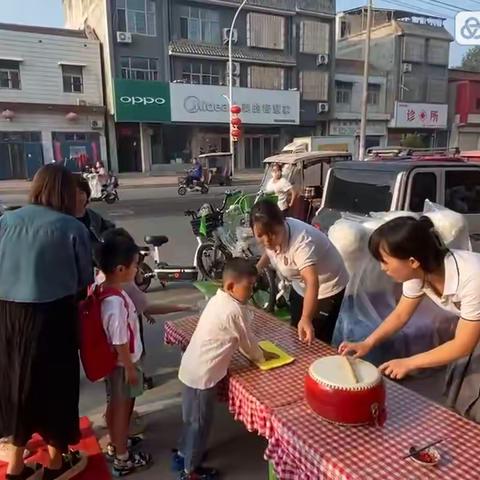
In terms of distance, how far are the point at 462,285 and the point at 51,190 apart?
175 cm

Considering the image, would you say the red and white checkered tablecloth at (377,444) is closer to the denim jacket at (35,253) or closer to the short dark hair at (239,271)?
the short dark hair at (239,271)

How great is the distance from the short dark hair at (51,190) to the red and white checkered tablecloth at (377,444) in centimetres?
128

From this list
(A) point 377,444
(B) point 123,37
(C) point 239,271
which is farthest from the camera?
(B) point 123,37

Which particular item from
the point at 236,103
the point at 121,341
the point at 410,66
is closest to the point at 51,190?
the point at 121,341

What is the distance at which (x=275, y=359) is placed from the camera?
230 centimetres

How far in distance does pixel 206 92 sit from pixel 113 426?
2399 cm

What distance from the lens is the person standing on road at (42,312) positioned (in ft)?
6.57

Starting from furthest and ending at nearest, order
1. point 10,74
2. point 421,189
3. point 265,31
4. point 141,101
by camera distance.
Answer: point 265,31 → point 141,101 → point 10,74 → point 421,189

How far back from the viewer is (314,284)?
2.67 metres

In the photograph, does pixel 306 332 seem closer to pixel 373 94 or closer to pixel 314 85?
pixel 314 85

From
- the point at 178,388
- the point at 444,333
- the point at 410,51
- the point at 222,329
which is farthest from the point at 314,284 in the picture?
the point at 410,51

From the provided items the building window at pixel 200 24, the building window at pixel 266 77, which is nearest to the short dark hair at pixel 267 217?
the building window at pixel 200 24

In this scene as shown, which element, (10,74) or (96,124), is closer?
(10,74)

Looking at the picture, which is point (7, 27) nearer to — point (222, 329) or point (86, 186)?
point (86, 186)
